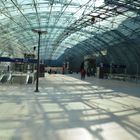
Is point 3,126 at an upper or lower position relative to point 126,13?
lower

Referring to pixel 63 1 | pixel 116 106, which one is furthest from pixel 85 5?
pixel 116 106

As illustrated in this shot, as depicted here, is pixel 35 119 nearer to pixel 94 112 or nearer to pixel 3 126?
pixel 3 126

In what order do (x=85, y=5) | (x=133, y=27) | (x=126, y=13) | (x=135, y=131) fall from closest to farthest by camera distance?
(x=135, y=131), (x=85, y=5), (x=126, y=13), (x=133, y=27)

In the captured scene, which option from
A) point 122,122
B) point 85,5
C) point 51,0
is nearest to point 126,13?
point 85,5

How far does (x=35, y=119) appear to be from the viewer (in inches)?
454

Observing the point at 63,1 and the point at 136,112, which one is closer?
the point at 136,112

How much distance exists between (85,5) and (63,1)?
105 inches

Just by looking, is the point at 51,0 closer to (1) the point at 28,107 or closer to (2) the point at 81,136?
(1) the point at 28,107

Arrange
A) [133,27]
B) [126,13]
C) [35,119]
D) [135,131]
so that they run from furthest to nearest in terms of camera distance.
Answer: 1. [133,27]
2. [126,13]
3. [35,119]
4. [135,131]

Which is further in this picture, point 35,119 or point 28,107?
point 28,107

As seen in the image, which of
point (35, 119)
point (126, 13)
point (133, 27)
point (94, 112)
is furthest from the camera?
point (133, 27)

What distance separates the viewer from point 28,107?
574 inches

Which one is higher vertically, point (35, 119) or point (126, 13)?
point (126, 13)

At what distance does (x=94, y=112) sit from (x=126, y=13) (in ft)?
97.2
